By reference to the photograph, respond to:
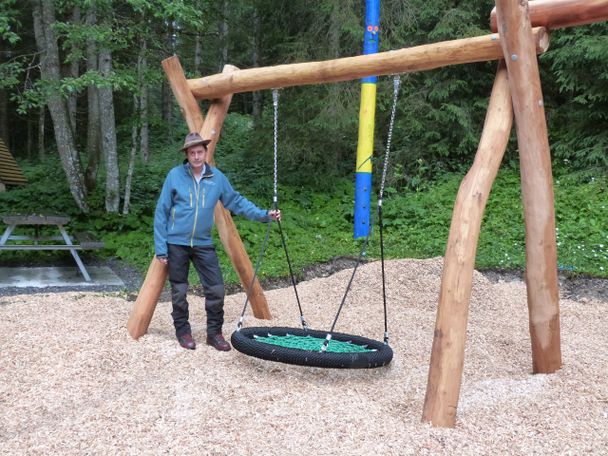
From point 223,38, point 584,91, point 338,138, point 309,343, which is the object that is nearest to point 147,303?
point 309,343

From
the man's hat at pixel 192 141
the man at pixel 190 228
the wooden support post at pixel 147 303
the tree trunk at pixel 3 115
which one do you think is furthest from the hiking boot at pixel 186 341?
the tree trunk at pixel 3 115

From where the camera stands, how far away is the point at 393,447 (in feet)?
9.16

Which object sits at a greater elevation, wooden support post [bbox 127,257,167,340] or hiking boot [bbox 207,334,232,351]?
wooden support post [bbox 127,257,167,340]

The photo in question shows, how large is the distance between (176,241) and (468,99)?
310 inches

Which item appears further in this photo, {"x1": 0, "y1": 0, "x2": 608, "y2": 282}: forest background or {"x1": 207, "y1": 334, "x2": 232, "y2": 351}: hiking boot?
{"x1": 0, "y1": 0, "x2": 608, "y2": 282}: forest background

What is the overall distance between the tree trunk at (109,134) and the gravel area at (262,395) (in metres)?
4.23

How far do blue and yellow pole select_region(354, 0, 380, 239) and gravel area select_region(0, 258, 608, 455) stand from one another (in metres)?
3.49

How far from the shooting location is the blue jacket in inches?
159

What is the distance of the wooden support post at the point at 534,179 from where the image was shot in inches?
133

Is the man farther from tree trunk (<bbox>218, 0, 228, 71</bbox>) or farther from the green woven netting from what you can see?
tree trunk (<bbox>218, 0, 228, 71</bbox>)

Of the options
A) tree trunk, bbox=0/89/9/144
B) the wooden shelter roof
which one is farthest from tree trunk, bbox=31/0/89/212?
tree trunk, bbox=0/89/9/144

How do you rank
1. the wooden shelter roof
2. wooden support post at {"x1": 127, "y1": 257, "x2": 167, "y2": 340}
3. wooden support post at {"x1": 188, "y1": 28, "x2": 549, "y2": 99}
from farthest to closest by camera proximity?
the wooden shelter roof, wooden support post at {"x1": 127, "y1": 257, "x2": 167, "y2": 340}, wooden support post at {"x1": 188, "y1": 28, "x2": 549, "y2": 99}

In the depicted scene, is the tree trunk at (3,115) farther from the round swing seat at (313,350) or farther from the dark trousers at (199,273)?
the round swing seat at (313,350)

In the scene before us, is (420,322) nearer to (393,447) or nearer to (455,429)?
(455,429)
